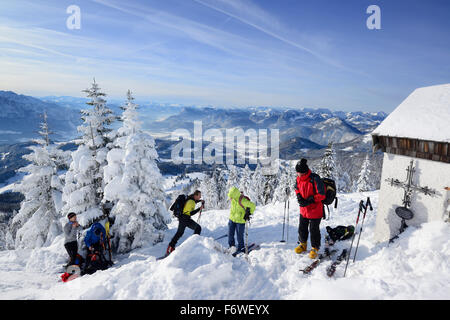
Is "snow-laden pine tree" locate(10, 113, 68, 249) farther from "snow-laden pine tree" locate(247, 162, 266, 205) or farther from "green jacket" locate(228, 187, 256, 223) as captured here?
"snow-laden pine tree" locate(247, 162, 266, 205)

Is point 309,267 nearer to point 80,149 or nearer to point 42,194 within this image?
point 80,149

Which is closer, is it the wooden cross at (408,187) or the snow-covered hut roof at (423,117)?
the snow-covered hut roof at (423,117)

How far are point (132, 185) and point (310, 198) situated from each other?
28.8ft

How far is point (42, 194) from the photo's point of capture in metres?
15.5

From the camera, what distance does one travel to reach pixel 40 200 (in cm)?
1534

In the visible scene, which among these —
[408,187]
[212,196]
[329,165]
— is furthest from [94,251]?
[212,196]

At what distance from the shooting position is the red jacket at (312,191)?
6035 mm

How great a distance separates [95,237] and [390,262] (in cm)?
948

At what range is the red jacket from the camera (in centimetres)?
604

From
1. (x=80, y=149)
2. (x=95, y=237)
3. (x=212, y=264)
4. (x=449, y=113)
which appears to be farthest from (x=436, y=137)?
(x=80, y=149)

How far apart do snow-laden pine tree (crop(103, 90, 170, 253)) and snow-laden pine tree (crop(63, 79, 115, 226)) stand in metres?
1.74

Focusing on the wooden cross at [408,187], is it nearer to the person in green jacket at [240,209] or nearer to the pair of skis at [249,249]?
the person in green jacket at [240,209]

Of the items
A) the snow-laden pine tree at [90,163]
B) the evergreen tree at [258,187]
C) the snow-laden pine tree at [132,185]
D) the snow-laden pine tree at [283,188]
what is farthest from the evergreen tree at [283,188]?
the snow-laden pine tree at [90,163]

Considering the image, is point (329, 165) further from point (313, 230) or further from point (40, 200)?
point (40, 200)
